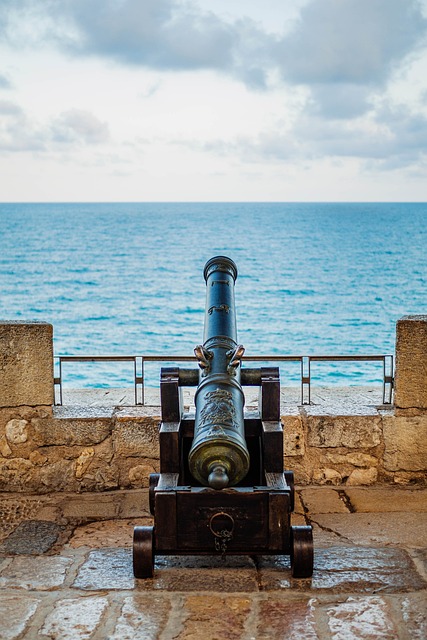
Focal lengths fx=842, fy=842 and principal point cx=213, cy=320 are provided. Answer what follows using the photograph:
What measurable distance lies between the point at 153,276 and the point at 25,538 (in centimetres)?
5123

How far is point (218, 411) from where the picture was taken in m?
4.12

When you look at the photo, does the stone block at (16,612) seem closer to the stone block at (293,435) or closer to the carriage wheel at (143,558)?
the carriage wheel at (143,558)

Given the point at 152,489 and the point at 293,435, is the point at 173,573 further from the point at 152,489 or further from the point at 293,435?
the point at 293,435

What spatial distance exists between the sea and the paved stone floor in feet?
41.9

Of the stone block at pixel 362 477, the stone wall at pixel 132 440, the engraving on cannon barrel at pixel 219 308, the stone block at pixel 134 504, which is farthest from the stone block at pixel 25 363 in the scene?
the stone block at pixel 362 477

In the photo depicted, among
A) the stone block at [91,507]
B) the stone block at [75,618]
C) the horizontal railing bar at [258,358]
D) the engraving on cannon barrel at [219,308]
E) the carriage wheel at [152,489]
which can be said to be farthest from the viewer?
the horizontal railing bar at [258,358]

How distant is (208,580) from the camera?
398cm

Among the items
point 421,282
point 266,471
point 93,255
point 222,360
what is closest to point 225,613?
point 266,471

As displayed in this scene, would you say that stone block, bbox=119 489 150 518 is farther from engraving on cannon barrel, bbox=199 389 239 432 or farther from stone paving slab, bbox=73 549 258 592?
engraving on cannon barrel, bbox=199 389 239 432

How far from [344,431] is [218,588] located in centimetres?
181

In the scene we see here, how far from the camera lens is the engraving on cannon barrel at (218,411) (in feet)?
13.4

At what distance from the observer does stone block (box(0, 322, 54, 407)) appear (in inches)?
209

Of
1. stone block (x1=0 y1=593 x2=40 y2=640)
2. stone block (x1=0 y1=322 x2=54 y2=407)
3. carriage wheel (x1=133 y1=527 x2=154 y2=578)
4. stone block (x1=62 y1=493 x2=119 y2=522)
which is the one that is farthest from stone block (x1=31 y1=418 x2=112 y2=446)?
stone block (x1=0 y1=593 x2=40 y2=640)

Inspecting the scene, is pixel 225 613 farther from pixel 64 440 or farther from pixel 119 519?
pixel 64 440
